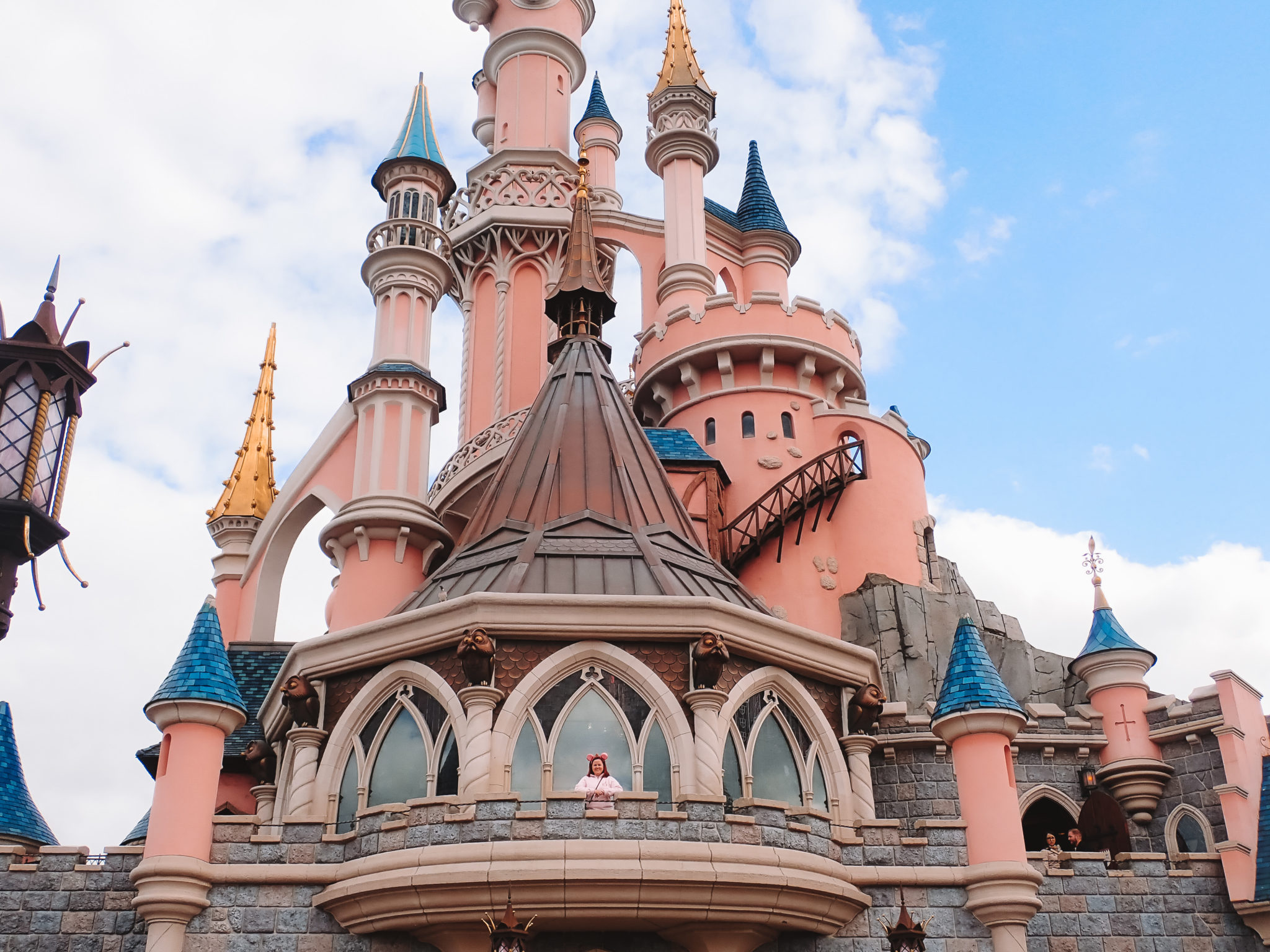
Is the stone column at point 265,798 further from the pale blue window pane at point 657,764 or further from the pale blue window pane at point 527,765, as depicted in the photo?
the pale blue window pane at point 657,764

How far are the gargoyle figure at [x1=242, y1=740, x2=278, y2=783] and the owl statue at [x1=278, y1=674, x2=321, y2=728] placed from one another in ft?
7.38

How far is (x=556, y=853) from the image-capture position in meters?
12.2

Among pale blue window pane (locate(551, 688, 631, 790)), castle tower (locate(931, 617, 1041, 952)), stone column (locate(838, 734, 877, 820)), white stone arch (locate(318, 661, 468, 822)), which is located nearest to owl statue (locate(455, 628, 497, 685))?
white stone arch (locate(318, 661, 468, 822))

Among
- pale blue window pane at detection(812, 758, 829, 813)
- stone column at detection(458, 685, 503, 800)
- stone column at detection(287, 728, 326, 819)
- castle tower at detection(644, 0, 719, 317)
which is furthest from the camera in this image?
castle tower at detection(644, 0, 719, 317)

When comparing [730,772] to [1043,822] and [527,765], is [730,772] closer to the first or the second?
[527,765]

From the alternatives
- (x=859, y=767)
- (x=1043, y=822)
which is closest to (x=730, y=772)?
(x=859, y=767)

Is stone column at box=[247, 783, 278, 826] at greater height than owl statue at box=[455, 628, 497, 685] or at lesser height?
lesser

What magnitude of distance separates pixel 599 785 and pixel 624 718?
983 mm

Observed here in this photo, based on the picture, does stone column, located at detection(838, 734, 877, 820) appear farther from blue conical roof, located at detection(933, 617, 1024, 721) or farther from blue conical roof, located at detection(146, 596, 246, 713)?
blue conical roof, located at detection(146, 596, 246, 713)

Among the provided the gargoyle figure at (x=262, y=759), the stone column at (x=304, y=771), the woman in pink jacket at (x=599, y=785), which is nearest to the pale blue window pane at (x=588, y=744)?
the woman in pink jacket at (x=599, y=785)

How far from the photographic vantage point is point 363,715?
14.5 metres

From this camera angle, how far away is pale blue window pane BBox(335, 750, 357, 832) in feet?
46.2

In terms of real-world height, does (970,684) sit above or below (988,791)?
above

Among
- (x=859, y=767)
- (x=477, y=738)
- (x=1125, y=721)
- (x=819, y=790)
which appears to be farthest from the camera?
(x=1125, y=721)
